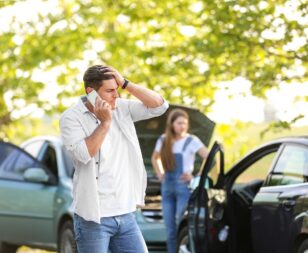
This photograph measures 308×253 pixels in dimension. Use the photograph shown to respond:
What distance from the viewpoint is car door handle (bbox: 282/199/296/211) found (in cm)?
816

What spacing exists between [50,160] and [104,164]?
6.58 meters

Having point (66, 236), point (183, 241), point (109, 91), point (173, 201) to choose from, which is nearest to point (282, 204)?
point (109, 91)

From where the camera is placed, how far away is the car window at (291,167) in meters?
8.45

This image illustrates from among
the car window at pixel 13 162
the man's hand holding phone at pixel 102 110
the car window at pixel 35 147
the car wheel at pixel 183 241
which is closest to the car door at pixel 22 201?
the car window at pixel 13 162

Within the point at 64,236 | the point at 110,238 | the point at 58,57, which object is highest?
the point at 58,57

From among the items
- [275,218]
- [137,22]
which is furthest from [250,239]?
[137,22]

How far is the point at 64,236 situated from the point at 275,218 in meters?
4.12

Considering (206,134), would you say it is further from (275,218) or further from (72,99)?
(72,99)

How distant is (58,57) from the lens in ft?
65.9

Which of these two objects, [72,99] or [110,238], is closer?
[110,238]

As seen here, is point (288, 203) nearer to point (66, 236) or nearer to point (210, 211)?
point (210, 211)

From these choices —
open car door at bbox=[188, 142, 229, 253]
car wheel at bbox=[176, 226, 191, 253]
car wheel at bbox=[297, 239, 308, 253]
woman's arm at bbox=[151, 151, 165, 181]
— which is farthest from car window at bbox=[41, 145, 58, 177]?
car wheel at bbox=[297, 239, 308, 253]

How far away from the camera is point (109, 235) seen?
259 inches

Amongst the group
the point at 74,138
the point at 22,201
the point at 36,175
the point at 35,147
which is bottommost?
the point at 22,201
